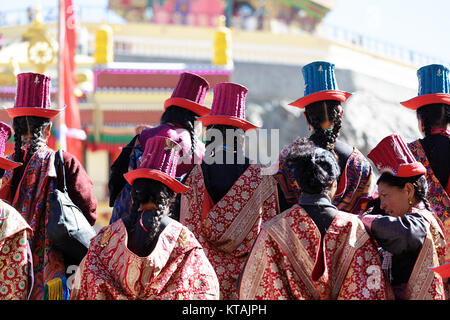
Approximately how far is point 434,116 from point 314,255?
167 centimetres

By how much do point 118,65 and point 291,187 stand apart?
43.5 ft

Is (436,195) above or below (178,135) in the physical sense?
below

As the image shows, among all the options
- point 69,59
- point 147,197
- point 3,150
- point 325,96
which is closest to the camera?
point 147,197

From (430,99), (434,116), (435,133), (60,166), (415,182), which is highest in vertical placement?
(430,99)

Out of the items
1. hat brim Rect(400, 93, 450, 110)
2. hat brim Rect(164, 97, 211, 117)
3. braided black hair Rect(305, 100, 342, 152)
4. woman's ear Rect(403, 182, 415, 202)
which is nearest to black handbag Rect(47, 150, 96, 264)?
hat brim Rect(164, 97, 211, 117)

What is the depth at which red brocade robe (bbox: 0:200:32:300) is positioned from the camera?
4.02 m

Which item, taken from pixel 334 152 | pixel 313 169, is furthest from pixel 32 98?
pixel 313 169

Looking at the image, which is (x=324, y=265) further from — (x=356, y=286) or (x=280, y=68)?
(x=280, y=68)

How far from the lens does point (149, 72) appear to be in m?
17.3

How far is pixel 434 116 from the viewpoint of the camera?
4965mm

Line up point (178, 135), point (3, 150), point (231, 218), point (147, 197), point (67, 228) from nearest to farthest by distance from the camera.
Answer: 1. point (147, 197)
2. point (3, 150)
3. point (67, 228)
4. point (231, 218)
5. point (178, 135)

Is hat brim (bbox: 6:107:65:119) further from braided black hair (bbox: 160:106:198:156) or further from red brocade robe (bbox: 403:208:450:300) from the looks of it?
red brocade robe (bbox: 403:208:450:300)

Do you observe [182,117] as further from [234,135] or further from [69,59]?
[69,59]
